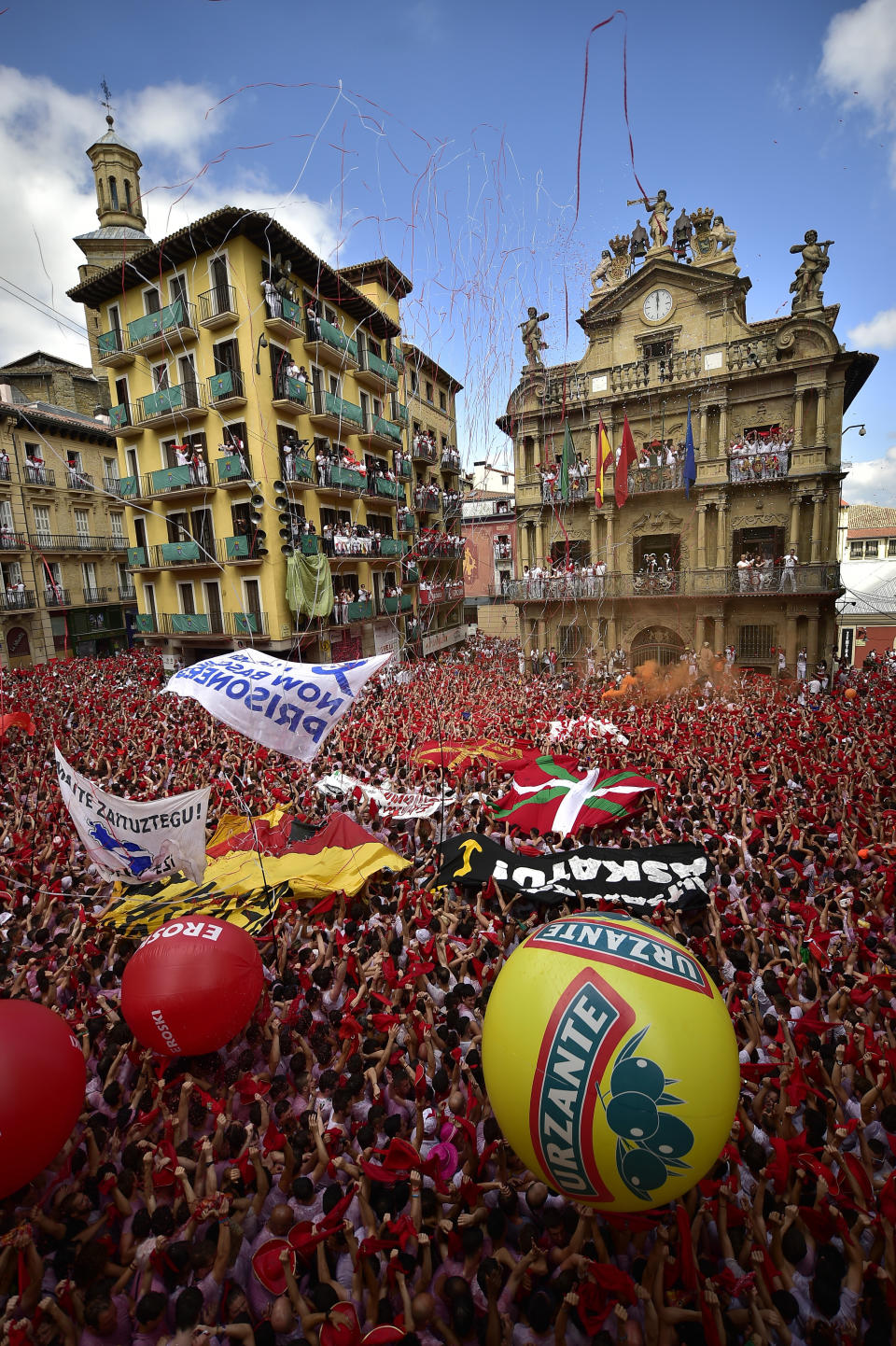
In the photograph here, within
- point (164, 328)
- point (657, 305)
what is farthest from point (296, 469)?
point (657, 305)

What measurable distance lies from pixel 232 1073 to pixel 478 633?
3656 cm

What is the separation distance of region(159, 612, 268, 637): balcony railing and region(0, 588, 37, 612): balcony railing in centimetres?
934

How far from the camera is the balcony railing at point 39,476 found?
93.9ft

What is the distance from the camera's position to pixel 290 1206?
13.5 ft

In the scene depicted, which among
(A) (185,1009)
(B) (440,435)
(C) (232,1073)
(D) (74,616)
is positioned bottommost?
(C) (232,1073)

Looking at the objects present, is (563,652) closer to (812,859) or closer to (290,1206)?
(812,859)

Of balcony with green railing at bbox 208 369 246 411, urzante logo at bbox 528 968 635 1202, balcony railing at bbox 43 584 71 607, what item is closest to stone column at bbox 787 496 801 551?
balcony with green railing at bbox 208 369 246 411

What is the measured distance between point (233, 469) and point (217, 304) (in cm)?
514

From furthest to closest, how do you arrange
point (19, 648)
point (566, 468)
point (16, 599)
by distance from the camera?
1. point (19, 648)
2. point (16, 599)
3. point (566, 468)

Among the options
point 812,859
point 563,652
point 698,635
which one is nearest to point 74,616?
point 563,652

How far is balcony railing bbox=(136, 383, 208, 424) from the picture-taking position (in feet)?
67.7

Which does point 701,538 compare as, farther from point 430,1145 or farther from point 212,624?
point 430,1145

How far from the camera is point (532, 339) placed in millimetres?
25391

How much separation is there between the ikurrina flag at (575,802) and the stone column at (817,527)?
16557 millimetres
